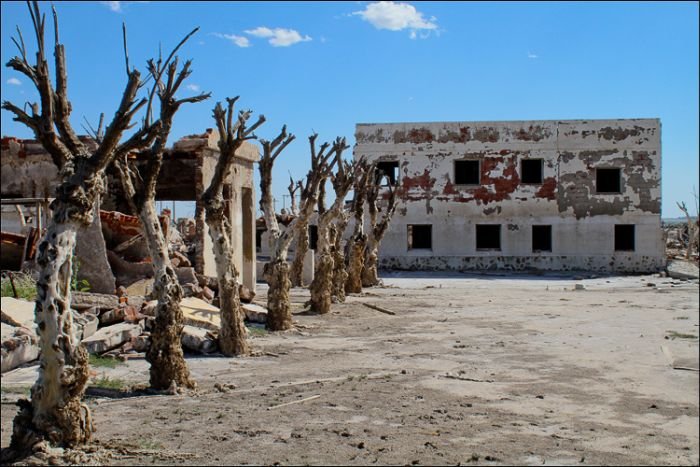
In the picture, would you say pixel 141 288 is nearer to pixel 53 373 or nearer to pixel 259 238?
pixel 53 373

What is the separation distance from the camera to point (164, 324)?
846 centimetres

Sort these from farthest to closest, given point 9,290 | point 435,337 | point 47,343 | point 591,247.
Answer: point 591,247 < point 435,337 < point 9,290 < point 47,343

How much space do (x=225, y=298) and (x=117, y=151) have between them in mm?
4178

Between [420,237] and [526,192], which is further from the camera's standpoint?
[420,237]

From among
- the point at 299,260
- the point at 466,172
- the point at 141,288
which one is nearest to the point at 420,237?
the point at 466,172

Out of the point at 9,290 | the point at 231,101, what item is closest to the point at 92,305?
the point at 9,290

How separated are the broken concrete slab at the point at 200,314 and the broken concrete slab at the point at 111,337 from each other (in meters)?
1.12

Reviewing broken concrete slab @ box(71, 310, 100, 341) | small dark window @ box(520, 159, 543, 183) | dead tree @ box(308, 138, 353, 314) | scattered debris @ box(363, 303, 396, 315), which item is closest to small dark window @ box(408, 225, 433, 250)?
small dark window @ box(520, 159, 543, 183)

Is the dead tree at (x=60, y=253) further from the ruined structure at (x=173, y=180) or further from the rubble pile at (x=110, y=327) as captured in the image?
the ruined structure at (x=173, y=180)

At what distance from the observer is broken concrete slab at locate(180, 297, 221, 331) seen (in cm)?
1225

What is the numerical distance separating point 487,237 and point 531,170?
3662mm

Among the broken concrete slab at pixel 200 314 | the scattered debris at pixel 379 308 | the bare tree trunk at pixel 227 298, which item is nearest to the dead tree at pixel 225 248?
the bare tree trunk at pixel 227 298

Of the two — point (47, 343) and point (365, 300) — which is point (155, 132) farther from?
point (365, 300)

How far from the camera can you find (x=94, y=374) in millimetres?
9047
